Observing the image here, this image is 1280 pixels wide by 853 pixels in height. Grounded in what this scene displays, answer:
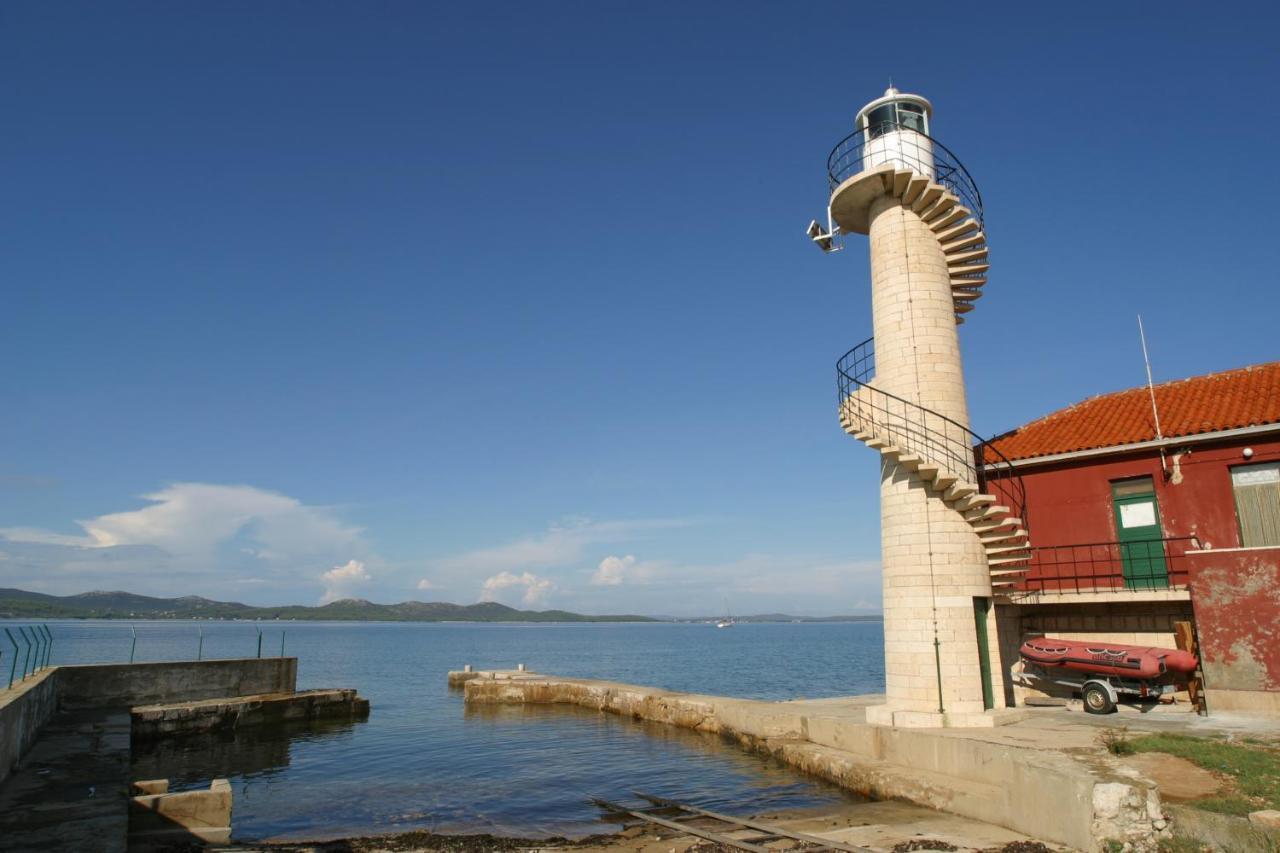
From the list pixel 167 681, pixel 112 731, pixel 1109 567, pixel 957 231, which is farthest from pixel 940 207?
pixel 167 681

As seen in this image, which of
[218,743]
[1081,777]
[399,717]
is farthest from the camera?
[399,717]

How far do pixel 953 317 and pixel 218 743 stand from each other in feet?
80.1

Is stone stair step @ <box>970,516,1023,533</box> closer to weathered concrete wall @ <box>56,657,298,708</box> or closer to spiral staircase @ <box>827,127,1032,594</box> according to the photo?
spiral staircase @ <box>827,127,1032,594</box>

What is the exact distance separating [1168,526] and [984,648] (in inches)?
227

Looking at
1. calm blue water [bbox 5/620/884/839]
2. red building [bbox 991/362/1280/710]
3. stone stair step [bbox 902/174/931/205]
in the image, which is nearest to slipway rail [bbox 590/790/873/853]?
calm blue water [bbox 5/620/884/839]

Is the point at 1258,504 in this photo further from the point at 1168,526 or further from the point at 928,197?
the point at 928,197

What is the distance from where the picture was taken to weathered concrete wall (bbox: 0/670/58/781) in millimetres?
12023

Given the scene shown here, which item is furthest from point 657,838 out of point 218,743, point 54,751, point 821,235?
point 218,743

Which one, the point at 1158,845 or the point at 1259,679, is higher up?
the point at 1259,679

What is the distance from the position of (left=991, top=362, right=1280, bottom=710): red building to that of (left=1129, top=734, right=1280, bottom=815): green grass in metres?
3.91

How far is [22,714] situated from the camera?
45.3 feet

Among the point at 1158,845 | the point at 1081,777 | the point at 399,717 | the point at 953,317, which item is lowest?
the point at 399,717

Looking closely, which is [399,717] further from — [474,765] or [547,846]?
[547,846]

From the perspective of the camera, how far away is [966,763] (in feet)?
41.2
